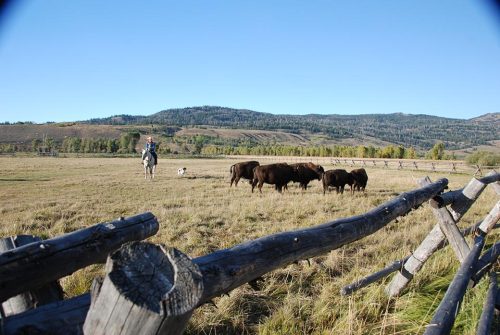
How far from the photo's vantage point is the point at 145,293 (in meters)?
1.36

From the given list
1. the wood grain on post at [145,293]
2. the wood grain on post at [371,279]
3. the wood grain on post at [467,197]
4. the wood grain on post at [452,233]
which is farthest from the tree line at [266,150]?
the wood grain on post at [145,293]

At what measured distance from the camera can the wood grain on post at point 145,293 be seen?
1.33m

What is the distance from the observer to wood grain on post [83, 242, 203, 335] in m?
1.33

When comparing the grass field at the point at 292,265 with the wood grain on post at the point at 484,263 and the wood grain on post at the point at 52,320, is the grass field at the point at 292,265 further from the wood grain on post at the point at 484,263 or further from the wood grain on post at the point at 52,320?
the wood grain on post at the point at 52,320

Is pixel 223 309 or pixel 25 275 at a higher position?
pixel 25 275

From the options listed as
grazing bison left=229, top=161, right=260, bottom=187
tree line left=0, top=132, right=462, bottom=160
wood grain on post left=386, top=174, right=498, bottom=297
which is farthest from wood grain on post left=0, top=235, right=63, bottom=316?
tree line left=0, top=132, right=462, bottom=160

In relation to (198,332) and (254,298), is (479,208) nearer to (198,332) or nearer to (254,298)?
(254,298)

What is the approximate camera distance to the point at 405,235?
8219 millimetres

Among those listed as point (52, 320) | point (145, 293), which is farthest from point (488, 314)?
point (52, 320)

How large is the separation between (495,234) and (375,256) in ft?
10.5

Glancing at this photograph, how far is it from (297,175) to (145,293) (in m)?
19.1

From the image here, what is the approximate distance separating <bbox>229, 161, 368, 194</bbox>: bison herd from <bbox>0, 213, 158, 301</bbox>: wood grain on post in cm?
1537

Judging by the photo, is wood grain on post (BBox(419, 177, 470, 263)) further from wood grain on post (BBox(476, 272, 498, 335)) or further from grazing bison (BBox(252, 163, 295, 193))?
grazing bison (BBox(252, 163, 295, 193))

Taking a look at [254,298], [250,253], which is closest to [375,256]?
[254,298]
